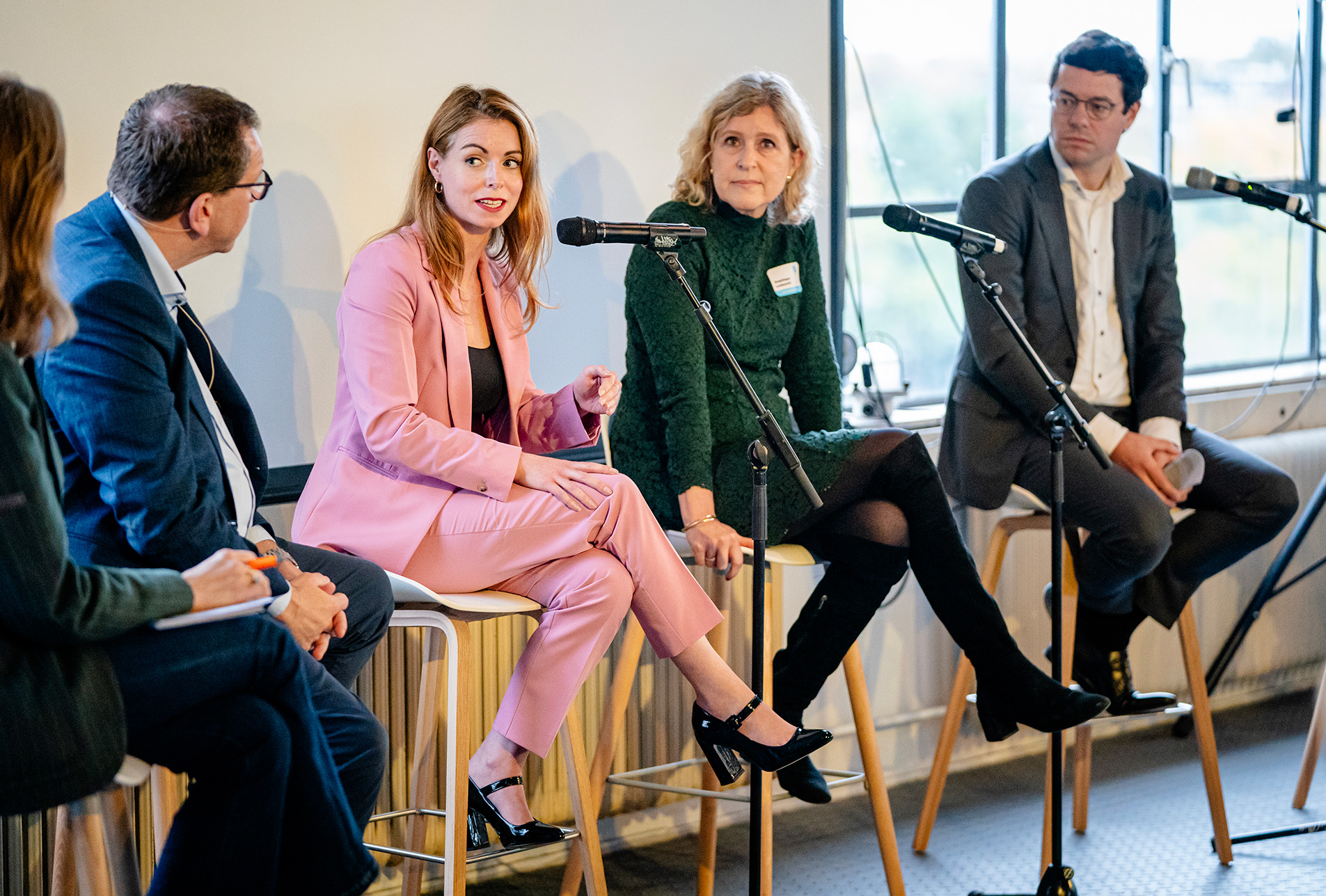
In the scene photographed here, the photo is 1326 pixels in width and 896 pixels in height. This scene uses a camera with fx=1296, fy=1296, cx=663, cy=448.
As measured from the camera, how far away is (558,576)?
2.04 meters

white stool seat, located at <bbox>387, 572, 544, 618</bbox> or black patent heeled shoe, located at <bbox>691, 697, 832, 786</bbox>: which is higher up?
white stool seat, located at <bbox>387, 572, 544, 618</bbox>

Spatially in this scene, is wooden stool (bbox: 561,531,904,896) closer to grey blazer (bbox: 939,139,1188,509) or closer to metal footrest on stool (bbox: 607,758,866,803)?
metal footrest on stool (bbox: 607,758,866,803)

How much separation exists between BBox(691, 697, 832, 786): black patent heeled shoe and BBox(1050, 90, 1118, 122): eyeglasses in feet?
5.00

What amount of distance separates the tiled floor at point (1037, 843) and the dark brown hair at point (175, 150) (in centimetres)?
147

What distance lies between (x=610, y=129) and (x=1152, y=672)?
2.12 meters

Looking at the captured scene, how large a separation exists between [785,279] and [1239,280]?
232 centimetres

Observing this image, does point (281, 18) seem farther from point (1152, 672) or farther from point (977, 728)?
point (1152, 672)

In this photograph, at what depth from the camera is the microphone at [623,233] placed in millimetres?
1801

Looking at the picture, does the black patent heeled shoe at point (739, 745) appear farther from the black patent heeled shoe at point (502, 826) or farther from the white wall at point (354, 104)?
the white wall at point (354, 104)

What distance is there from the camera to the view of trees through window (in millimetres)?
3336

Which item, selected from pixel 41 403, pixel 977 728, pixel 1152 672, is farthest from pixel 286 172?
pixel 1152 672

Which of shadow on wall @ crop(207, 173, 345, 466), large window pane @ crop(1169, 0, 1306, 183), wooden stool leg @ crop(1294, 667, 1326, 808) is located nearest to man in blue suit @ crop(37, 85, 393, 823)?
shadow on wall @ crop(207, 173, 345, 466)

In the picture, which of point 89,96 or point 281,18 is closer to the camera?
point 89,96

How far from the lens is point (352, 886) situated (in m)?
1.50
